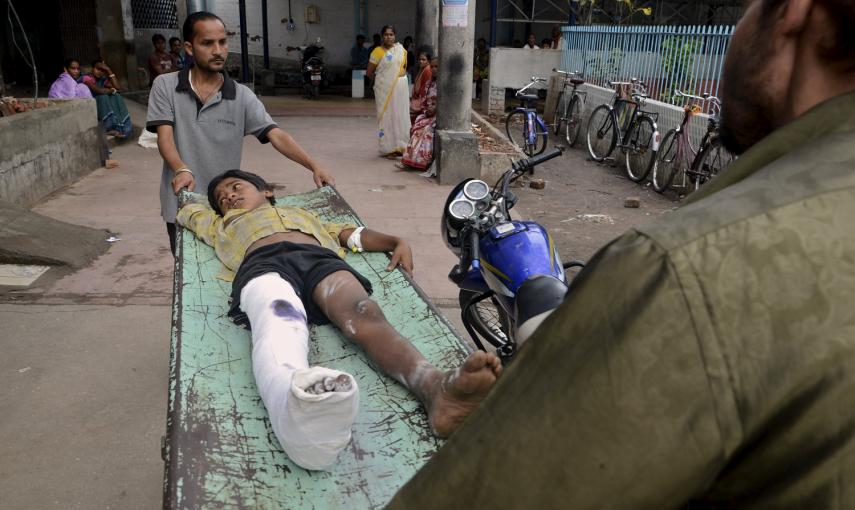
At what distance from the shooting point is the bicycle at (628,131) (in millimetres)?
8078

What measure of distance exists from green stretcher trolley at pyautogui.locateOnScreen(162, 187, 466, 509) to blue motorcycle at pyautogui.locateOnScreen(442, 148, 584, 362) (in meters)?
0.24

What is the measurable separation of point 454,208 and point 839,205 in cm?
229

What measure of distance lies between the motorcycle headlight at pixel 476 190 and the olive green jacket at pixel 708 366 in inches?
88.7

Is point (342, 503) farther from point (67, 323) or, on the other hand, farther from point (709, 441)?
point (67, 323)

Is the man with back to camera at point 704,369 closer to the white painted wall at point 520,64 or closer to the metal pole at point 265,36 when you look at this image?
the white painted wall at point 520,64

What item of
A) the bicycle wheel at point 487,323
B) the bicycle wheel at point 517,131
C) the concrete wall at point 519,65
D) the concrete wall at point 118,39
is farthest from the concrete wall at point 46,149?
the concrete wall at point 519,65

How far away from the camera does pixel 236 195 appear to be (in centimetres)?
328

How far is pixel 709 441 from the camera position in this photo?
0.51m

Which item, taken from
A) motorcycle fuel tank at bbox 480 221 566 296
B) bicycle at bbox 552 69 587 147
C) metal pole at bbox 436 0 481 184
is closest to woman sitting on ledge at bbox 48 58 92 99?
metal pole at bbox 436 0 481 184

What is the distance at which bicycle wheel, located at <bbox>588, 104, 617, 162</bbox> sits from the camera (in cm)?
903

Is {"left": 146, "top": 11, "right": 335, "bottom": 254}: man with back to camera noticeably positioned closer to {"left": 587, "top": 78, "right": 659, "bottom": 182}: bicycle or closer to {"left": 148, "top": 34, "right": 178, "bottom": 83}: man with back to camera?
{"left": 587, "top": 78, "right": 659, "bottom": 182}: bicycle

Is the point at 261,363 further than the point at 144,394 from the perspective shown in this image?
No

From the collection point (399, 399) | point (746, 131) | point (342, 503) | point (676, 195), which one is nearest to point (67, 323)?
point (399, 399)

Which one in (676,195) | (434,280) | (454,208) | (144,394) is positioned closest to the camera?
(454,208)
